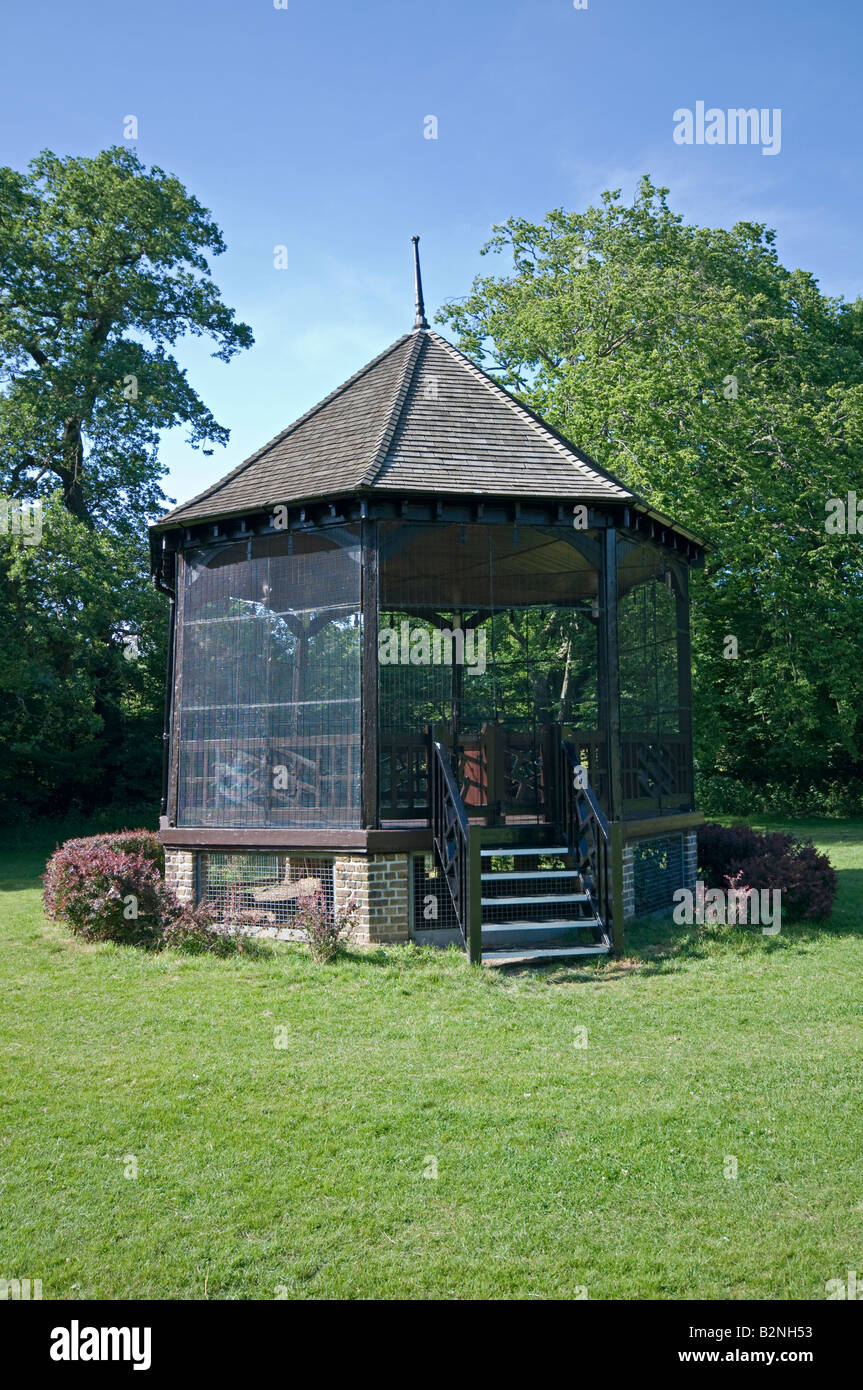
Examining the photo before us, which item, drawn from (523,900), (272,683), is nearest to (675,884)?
(523,900)

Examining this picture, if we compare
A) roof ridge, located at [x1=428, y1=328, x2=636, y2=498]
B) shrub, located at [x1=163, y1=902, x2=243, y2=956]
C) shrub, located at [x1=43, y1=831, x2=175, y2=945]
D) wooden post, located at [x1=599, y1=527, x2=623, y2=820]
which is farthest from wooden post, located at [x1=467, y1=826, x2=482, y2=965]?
roof ridge, located at [x1=428, y1=328, x2=636, y2=498]

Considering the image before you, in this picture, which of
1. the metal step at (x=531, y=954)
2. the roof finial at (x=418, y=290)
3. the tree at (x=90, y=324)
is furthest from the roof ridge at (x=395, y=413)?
the tree at (x=90, y=324)

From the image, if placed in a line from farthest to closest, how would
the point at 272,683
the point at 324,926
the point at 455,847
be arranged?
the point at 272,683 → the point at 455,847 → the point at 324,926

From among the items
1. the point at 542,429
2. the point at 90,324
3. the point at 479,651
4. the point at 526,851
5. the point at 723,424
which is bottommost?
the point at 526,851

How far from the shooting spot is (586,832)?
1077 centimetres

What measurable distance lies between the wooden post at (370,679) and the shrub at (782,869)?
470 cm

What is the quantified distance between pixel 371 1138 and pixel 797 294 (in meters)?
31.0

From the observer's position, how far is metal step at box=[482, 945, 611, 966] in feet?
32.5

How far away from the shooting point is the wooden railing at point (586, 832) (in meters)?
10.3

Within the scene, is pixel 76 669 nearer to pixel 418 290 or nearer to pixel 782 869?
pixel 418 290

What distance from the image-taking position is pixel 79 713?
23.6 meters

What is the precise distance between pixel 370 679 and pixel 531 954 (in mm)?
3290

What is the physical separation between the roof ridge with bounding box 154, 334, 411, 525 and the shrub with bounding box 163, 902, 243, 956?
4.85 m
